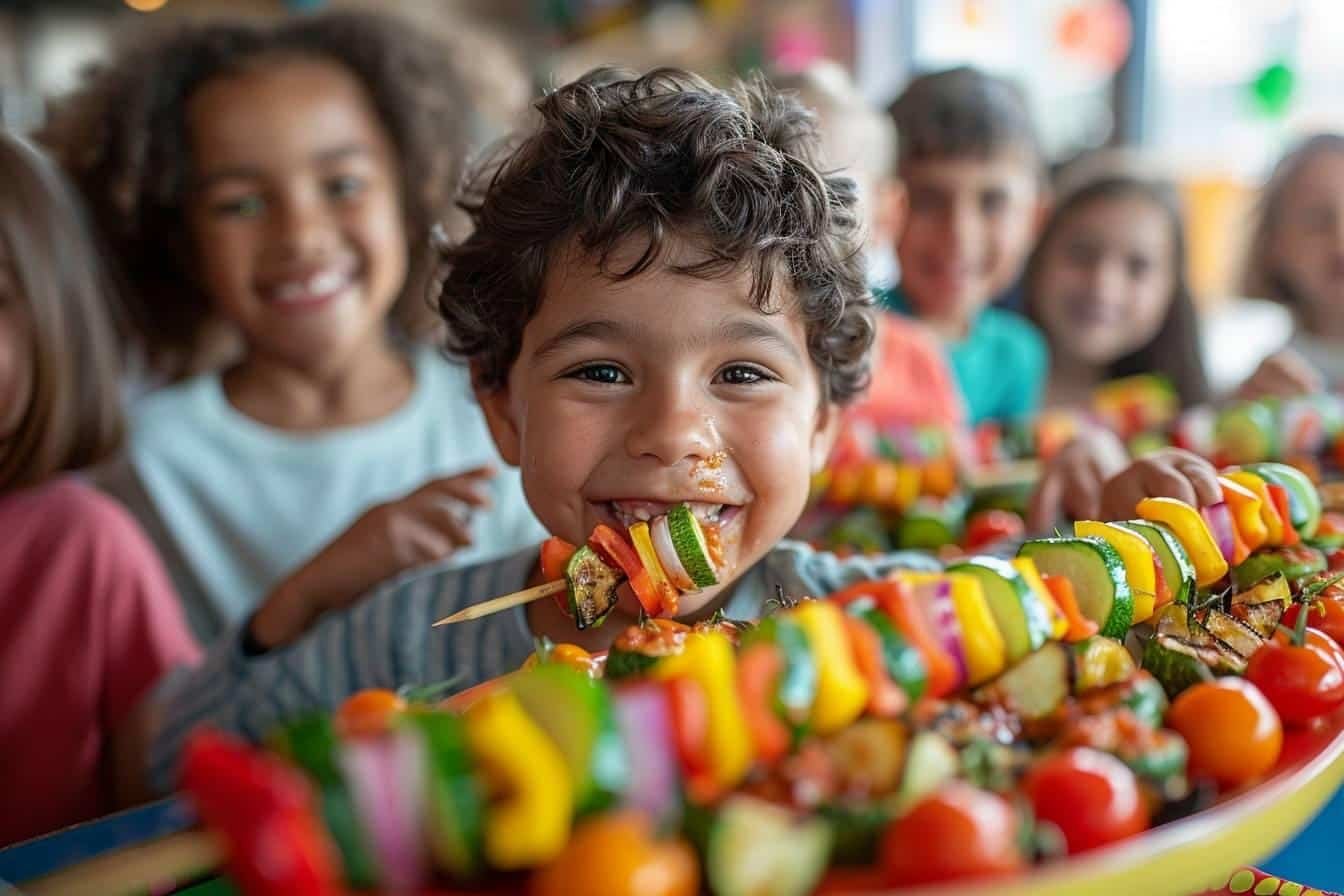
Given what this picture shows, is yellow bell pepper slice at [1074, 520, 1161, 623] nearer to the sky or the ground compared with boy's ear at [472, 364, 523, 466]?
nearer to the ground

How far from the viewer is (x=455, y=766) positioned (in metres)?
0.53

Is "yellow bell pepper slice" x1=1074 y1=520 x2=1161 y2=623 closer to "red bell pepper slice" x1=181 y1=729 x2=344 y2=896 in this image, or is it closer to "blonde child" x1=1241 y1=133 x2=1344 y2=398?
"red bell pepper slice" x1=181 y1=729 x2=344 y2=896

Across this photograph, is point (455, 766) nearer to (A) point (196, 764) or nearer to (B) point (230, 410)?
(A) point (196, 764)

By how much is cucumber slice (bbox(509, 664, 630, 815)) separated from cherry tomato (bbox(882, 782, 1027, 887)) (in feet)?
0.41

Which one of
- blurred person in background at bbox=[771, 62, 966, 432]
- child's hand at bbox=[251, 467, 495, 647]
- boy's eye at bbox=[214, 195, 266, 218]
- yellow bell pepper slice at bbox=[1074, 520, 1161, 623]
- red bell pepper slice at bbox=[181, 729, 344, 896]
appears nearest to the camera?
red bell pepper slice at bbox=[181, 729, 344, 896]

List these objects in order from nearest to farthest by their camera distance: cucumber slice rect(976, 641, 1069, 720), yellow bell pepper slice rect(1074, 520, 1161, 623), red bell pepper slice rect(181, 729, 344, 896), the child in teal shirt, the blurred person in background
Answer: red bell pepper slice rect(181, 729, 344, 896)
cucumber slice rect(976, 641, 1069, 720)
yellow bell pepper slice rect(1074, 520, 1161, 623)
the blurred person in background
the child in teal shirt

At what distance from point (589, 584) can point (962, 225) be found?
157 centimetres

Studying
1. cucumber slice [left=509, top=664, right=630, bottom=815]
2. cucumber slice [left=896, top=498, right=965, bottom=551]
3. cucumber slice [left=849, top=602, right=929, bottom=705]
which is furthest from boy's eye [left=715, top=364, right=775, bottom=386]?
cucumber slice [left=896, top=498, right=965, bottom=551]

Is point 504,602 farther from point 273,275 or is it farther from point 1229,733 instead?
point 273,275

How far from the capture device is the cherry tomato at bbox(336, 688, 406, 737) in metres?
0.60

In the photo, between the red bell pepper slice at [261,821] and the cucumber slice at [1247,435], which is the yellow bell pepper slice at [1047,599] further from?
the cucumber slice at [1247,435]

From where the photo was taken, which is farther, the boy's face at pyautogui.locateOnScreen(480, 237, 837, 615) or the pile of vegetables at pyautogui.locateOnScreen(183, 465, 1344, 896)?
the boy's face at pyautogui.locateOnScreen(480, 237, 837, 615)

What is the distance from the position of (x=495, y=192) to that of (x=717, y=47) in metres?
4.86

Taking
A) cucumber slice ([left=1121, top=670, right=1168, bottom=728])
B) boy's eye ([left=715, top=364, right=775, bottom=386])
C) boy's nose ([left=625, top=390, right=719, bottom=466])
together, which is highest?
boy's eye ([left=715, top=364, right=775, bottom=386])
